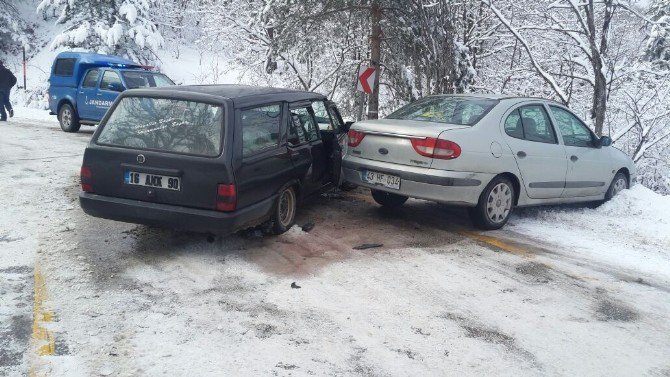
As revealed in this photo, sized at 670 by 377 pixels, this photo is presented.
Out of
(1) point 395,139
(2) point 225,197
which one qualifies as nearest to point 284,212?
(2) point 225,197

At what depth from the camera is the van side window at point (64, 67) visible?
14.7 m

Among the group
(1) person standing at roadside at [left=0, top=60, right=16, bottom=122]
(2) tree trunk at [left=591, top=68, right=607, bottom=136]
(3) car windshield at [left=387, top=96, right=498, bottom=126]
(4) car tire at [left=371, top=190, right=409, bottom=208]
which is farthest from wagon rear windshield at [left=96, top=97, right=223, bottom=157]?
(1) person standing at roadside at [left=0, top=60, right=16, bottom=122]

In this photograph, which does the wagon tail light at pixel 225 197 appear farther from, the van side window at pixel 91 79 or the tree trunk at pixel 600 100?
the van side window at pixel 91 79

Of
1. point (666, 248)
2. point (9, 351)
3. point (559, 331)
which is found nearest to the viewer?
point (9, 351)

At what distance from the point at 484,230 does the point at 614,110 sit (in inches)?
368

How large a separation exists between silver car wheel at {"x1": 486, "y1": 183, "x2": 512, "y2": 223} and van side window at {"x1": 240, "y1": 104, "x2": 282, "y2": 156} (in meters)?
2.56

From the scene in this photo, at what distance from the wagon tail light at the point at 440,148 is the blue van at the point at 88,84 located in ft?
31.8

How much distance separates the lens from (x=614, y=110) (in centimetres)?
1412

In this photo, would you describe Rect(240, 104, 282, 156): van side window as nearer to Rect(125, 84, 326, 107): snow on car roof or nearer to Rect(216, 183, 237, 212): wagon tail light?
Rect(125, 84, 326, 107): snow on car roof

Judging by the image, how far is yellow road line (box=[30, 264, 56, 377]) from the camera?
3.50 meters

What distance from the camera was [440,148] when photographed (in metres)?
6.02

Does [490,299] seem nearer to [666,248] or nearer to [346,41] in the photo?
[666,248]

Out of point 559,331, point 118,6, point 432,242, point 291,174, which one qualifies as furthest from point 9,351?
point 118,6

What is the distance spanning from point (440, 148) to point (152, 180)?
115 inches
